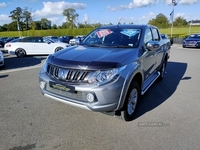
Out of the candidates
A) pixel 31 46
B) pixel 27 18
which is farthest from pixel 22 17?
pixel 31 46

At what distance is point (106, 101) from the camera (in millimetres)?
2525

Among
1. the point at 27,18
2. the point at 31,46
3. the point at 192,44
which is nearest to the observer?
the point at 31,46

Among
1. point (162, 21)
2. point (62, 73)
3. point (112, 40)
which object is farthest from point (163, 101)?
point (162, 21)

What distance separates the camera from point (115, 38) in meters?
3.75

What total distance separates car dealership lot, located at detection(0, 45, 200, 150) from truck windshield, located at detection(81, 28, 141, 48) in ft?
4.80

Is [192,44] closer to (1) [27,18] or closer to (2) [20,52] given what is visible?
(2) [20,52]

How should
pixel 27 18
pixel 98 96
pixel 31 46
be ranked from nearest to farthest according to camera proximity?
pixel 98 96, pixel 31 46, pixel 27 18

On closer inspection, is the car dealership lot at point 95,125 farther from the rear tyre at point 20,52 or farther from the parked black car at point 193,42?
the parked black car at point 193,42

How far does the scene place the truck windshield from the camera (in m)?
3.52

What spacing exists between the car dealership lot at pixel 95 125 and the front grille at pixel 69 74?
36.1 inches

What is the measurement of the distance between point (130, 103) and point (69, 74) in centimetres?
126

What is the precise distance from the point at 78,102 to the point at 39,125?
0.95 m

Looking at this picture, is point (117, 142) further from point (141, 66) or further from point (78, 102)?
point (141, 66)

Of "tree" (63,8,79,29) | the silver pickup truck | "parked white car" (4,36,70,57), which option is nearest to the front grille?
the silver pickup truck
